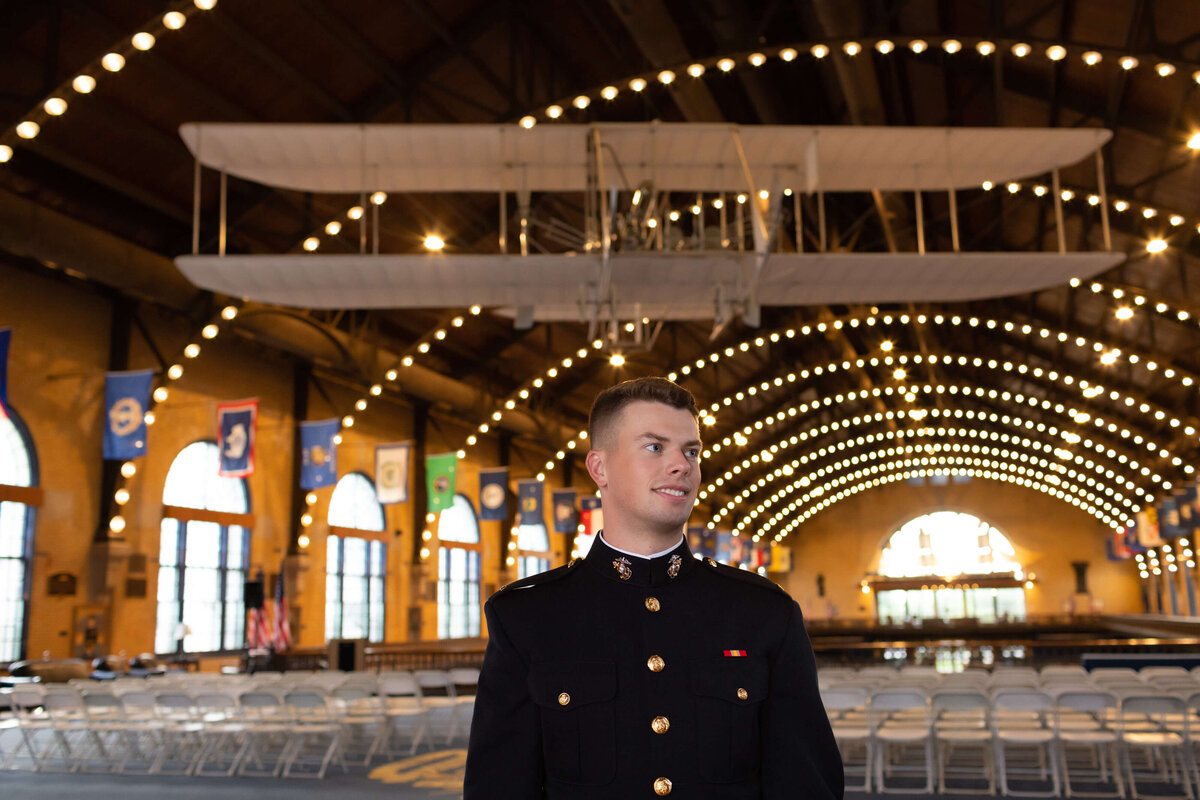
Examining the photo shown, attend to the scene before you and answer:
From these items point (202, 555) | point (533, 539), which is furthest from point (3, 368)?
point (533, 539)

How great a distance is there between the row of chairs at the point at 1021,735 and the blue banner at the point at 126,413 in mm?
13514

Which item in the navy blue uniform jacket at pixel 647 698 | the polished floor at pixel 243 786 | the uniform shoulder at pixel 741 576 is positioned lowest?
the polished floor at pixel 243 786

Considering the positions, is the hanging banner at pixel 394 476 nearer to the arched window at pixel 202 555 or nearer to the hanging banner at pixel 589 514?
the arched window at pixel 202 555

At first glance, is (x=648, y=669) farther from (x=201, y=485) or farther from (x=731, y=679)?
(x=201, y=485)

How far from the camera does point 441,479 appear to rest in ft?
89.4

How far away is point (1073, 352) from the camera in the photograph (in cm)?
3716

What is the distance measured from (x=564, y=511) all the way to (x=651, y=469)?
3053 cm

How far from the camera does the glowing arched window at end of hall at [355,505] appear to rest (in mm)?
29641

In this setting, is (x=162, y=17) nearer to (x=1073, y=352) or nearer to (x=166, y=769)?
(x=166, y=769)

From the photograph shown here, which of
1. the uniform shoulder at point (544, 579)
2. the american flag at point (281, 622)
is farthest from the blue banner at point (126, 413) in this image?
the uniform shoulder at point (544, 579)

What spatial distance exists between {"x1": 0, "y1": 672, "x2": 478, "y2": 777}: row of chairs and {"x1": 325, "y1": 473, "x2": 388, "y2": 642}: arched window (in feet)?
53.1

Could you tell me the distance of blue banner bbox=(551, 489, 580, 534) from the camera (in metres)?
32.4

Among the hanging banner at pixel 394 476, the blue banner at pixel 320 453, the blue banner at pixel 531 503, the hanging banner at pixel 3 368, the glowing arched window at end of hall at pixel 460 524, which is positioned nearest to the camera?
the hanging banner at pixel 3 368

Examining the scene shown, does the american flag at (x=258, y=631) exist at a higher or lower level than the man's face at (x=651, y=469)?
lower
